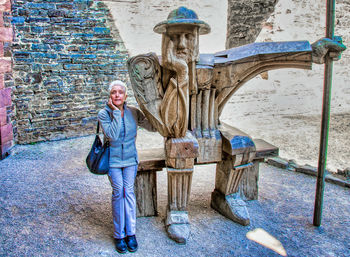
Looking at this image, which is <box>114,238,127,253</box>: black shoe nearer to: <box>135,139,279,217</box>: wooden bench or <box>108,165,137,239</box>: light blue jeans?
<box>108,165,137,239</box>: light blue jeans

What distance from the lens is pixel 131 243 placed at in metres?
2.62

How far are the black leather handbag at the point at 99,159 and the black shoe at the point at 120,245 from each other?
58cm

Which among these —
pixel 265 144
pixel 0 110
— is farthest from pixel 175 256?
pixel 0 110

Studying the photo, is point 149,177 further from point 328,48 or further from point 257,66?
point 328,48

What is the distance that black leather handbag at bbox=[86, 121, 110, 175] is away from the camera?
2508 mm

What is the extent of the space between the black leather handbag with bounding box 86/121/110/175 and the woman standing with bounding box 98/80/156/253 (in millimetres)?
47

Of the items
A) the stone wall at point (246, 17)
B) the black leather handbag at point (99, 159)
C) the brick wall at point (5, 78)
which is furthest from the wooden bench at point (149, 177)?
the stone wall at point (246, 17)

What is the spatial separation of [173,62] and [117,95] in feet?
1.68

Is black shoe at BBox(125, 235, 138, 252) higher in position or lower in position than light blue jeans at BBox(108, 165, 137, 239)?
lower

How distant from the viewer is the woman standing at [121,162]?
99.7 inches

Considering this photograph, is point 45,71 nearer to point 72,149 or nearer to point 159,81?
point 72,149

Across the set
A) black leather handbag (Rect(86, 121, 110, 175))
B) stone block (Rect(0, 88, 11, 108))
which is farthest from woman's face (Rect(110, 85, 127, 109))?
stone block (Rect(0, 88, 11, 108))

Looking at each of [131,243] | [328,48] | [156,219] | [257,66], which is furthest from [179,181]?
[328,48]

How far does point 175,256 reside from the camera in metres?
2.55
